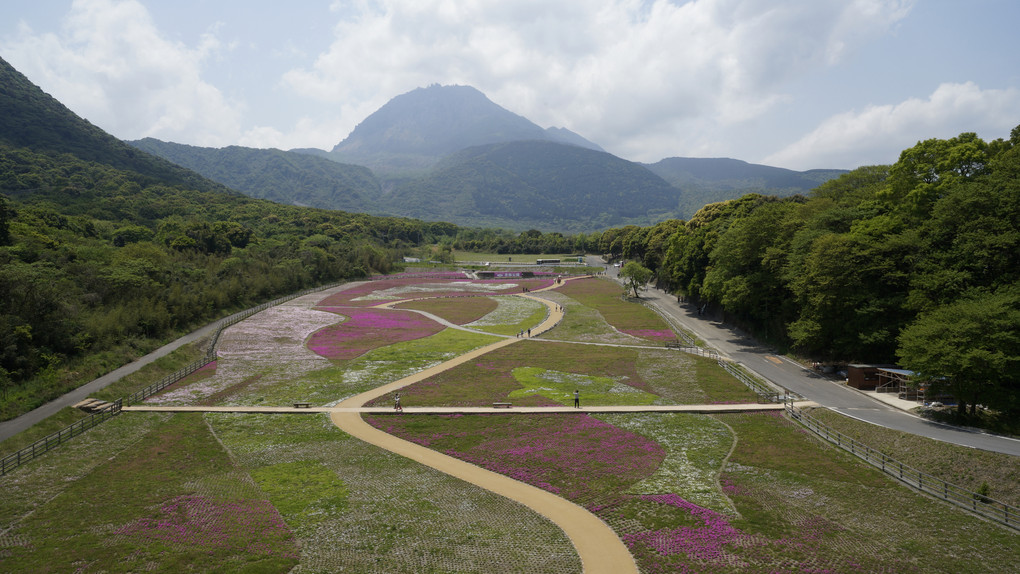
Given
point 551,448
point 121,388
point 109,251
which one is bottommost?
point 121,388

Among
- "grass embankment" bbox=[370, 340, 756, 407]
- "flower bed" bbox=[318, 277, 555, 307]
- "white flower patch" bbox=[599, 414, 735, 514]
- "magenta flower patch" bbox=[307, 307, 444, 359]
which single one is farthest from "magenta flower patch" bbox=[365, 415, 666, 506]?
"flower bed" bbox=[318, 277, 555, 307]

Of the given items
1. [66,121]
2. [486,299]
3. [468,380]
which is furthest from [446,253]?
[66,121]

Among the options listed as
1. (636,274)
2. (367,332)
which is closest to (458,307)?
(367,332)

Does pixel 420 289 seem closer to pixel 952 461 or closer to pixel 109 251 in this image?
pixel 109 251

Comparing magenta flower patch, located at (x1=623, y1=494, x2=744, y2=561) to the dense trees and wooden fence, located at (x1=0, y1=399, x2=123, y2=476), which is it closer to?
wooden fence, located at (x1=0, y1=399, x2=123, y2=476)

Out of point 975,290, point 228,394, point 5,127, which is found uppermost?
point 5,127

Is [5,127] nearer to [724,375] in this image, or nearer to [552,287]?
[552,287]
